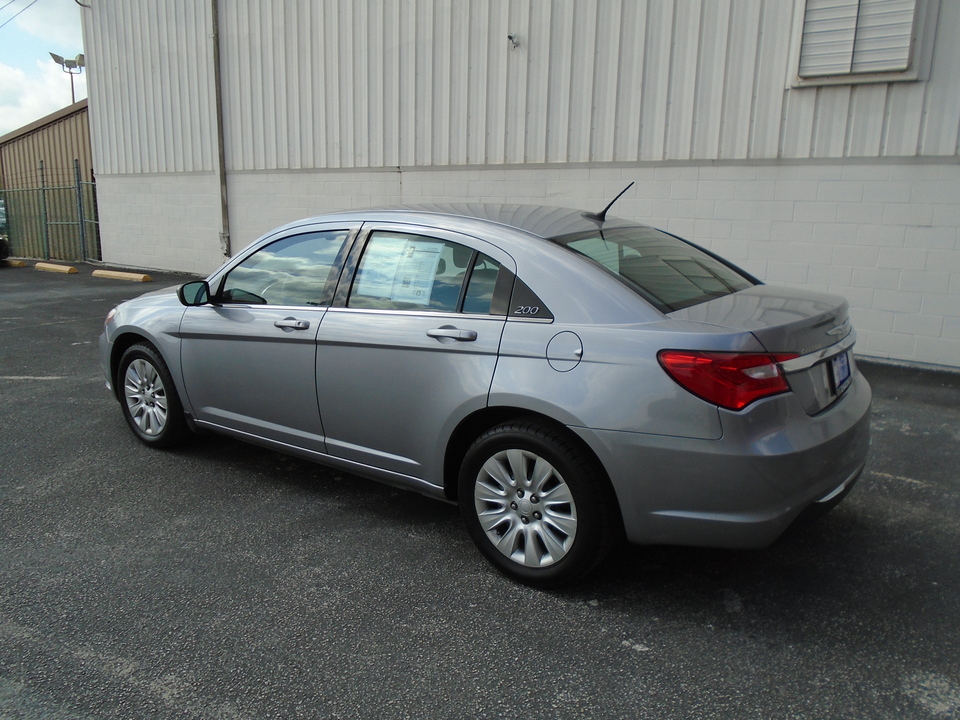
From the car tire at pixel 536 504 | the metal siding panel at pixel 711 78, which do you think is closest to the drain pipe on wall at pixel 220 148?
the metal siding panel at pixel 711 78

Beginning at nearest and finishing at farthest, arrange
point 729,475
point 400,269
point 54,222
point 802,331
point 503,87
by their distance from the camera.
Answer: point 729,475, point 802,331, point 400,269, point 503,87, point 54,222

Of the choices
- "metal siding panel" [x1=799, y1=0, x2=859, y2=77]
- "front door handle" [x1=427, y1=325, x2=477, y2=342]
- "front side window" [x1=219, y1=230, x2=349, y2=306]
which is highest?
"metal siding panel" [x1=799, y1=0, x2=859, y2=77]

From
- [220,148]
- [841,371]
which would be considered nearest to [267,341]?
[841,371]

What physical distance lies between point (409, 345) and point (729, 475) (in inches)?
58.1

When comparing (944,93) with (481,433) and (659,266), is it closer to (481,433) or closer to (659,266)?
(659,266)

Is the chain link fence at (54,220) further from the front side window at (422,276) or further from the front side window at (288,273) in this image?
the front side window at (422,276)

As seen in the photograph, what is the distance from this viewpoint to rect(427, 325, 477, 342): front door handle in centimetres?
320

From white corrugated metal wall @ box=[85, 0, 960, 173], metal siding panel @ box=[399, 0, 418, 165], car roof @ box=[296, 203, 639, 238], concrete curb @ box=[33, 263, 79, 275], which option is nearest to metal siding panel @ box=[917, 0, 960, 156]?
white corrugated metal wall @ box=[85, 0, 960, 173]

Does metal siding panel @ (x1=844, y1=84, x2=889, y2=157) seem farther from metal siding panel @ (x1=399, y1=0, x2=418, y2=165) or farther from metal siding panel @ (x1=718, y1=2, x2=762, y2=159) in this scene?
metal siding panel @ (x1=399, y1=0, x2=418, y2=165)

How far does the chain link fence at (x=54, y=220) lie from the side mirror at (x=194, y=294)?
50.2ft

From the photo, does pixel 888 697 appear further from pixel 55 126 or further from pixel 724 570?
pixel 55 126

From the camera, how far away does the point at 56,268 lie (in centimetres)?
1653

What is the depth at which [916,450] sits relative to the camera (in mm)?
4914

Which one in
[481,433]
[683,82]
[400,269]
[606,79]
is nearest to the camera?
[481,433]
